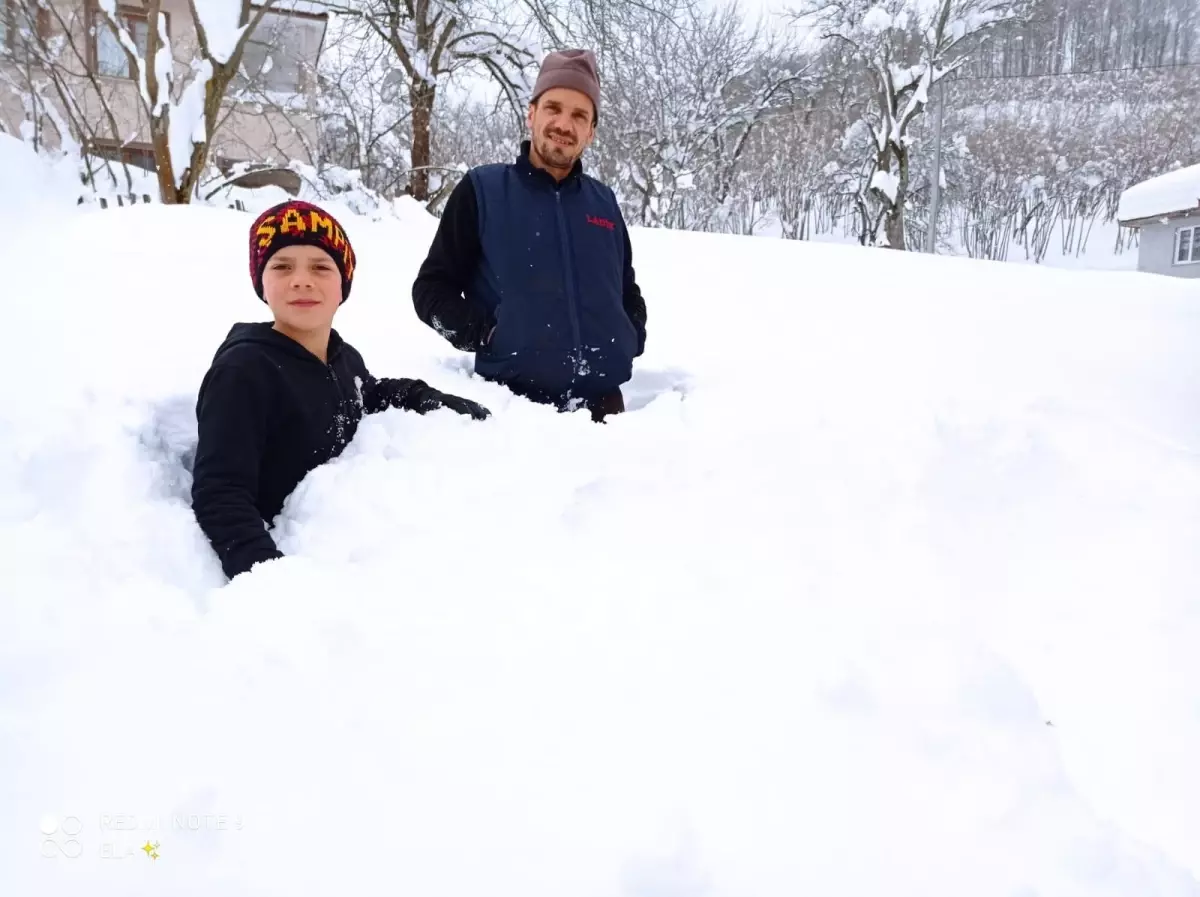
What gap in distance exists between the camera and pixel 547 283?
89.0 inches

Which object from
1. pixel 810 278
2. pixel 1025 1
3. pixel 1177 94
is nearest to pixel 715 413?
pixel 810 278

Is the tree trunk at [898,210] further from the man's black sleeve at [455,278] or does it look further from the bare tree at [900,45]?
the man's black sleeve at [455,278]

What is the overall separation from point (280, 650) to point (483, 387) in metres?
1.39

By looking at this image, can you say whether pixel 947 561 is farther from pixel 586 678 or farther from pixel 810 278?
pixel 810 278

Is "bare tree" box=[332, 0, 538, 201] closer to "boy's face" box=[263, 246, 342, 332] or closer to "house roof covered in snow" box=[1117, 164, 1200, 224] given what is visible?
"boy's face" box=[263, 246, 342, 332]

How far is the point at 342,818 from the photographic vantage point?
3.07 feet

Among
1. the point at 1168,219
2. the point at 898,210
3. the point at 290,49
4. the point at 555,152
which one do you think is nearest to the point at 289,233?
the point at 555,152

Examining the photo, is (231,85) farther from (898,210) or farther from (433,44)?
(898,210)

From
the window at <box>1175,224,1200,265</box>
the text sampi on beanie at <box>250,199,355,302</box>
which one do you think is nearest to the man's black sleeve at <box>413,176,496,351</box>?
the text sampi on beanie at <box>250,199,355,302</box>

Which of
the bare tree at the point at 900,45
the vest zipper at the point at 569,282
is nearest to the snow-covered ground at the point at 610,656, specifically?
the vest zipper at the point at 569,282

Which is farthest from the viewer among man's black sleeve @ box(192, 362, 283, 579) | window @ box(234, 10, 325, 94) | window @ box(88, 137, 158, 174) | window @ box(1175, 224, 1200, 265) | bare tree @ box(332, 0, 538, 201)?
window @ box(1175, 224, 1200, 265)

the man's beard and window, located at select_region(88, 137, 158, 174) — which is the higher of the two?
window, located at select_region(88, 137, 158, 174)

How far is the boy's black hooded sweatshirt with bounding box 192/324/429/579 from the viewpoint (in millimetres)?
1524

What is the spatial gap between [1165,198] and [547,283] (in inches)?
838
